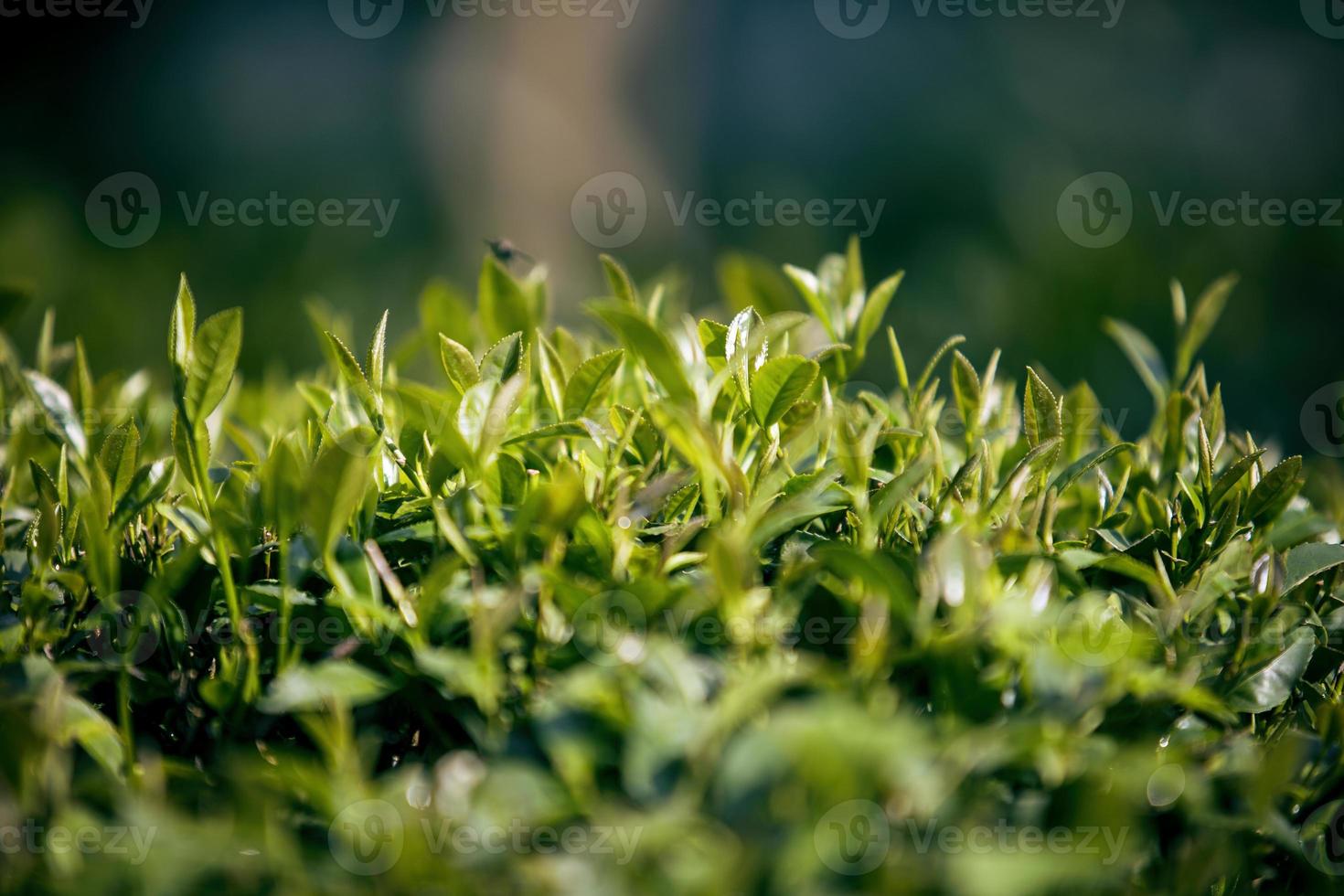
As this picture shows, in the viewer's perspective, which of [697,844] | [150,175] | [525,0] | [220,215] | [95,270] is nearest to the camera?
[697,844]

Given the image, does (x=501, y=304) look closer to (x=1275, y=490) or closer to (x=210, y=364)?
(x=210, y=364)

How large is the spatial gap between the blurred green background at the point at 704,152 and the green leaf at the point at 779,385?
380cm

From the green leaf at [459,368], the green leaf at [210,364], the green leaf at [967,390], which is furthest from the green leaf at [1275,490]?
the green leaf at [210,364]

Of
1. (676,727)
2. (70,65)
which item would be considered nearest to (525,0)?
(70,65)

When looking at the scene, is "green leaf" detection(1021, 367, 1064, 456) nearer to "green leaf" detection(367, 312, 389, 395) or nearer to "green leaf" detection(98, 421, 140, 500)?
"green leaf" detection(367, 312, 389, 395)

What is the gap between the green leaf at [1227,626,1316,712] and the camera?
1.15 metres

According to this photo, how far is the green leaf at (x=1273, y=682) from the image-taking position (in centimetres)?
115

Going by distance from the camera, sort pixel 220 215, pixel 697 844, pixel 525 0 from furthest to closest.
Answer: pixel 220 215 < pixel 525 0 < pixel 697 844

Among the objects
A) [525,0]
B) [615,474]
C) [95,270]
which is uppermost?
[525,0]

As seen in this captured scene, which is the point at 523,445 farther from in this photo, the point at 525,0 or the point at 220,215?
the point at 220,215

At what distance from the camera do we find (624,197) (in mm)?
6613

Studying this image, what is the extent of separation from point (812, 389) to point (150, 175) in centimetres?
745

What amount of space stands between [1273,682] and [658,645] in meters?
0.68

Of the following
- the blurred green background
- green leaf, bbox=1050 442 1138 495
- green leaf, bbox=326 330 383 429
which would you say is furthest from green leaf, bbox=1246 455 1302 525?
the blurred green background
